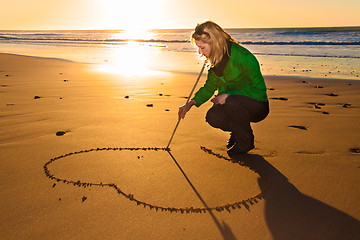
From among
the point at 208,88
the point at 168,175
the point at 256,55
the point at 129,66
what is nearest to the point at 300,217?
the point at 168,175

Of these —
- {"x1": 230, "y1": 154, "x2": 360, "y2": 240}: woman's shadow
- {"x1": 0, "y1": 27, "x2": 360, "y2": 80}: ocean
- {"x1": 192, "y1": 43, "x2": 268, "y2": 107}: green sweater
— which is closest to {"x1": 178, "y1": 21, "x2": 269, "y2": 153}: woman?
{"x1": 192, "y1": 43, "x2": 268, "y2": 107}: green sweater

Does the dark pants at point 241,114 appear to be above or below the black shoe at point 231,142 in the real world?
above

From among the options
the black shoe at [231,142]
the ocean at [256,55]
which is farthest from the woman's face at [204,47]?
the ocean at [256,55]

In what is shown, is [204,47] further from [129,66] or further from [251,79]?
[129,66]

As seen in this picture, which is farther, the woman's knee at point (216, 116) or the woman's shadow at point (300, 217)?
the woman's knee at point (216, 116)

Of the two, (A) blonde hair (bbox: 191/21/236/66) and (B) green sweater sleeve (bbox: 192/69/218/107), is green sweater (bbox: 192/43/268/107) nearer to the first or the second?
(B) green sweater sleeve (bbox: 192/69/218/107)

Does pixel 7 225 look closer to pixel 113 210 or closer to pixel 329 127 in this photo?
pixel 113 210

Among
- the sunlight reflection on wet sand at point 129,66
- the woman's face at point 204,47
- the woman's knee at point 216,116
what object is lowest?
the sunlight reflection on wet sand at point 129,66

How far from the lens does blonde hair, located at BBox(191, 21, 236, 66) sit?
2.76 meters

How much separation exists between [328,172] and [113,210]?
6.38ft

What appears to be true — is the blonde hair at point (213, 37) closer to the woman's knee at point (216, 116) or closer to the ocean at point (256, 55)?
the woman's knee at point (216, 116)

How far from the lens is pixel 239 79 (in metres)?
3.06

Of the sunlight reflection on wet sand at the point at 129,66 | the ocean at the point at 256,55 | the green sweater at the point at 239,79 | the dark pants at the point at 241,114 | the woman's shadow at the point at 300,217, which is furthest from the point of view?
the ocean at the point at 256,55

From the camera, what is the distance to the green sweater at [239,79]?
2.90 metres
